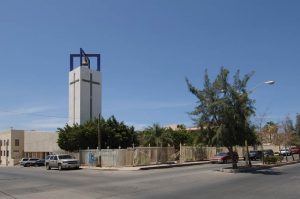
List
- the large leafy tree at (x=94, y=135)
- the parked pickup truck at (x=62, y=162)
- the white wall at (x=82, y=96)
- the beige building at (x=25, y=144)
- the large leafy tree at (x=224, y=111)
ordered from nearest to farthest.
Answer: the large leafy tree at (x=224, y=111) < the parked pickup truck at (x=62, y=162) < the large leafy tree at (x=94, y=135) < the white wall at (x=82, y=96) < the beige building at (x=25, y=144)

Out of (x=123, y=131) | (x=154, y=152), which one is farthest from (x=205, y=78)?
(x=123, y=131)

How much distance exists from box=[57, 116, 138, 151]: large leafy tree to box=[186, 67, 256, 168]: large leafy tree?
25699 mm

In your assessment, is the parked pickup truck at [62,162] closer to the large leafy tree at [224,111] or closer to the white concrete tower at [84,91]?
the large leafy tree at [224,111]

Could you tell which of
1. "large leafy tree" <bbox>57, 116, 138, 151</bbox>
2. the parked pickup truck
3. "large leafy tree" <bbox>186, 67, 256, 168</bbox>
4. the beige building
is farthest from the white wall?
"large leafy tree" <bbox>186, 67, 256, 168</bbox>

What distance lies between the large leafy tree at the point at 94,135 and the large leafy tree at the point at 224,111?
84.3 ft

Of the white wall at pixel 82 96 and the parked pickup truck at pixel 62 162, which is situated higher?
the white wall at pixel 82 96

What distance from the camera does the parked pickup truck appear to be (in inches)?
1756

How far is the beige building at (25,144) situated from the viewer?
89.0 m

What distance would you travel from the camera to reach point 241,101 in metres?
32.2

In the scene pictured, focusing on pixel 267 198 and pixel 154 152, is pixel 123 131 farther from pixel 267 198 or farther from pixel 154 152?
pixel 267 198

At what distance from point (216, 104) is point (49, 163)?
23282mm

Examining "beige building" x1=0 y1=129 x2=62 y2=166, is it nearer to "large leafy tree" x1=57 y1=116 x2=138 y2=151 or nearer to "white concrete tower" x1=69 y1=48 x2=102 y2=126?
"white concrete tower" x1=69 y1=48 x2=102 y2=126

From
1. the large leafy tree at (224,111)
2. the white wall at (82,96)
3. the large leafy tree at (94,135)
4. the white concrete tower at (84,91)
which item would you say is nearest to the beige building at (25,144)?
the white wall at (82,96)

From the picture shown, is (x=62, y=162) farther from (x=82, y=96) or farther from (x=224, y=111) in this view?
(x=82, y=96)
